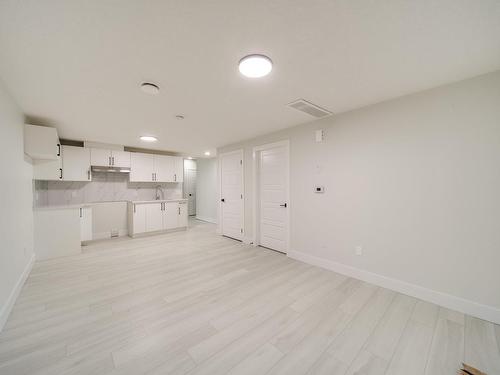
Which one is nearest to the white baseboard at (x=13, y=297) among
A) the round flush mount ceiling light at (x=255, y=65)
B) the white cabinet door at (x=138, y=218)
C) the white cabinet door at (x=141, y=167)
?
the white cabinet door at (x=138, y=218)

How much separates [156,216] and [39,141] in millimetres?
2834

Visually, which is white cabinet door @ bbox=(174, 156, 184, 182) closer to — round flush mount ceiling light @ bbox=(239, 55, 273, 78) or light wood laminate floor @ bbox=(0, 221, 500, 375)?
light wood laminate floor @ bbox=(0, 221, 500, 375)

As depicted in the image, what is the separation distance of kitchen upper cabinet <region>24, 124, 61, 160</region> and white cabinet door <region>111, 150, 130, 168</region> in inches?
68.7

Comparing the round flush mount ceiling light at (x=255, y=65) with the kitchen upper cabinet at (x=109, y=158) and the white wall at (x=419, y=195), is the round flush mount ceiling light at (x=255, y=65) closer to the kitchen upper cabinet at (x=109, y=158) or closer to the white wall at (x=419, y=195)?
the white wall at (x=419, y=195)

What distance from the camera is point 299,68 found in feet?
6.08

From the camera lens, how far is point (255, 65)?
5.68 ft

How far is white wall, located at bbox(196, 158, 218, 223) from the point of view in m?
7.16

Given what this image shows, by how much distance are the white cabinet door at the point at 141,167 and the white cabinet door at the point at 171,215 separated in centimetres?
92

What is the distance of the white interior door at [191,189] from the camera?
26.2ft

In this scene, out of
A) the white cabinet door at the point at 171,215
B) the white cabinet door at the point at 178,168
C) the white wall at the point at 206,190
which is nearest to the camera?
the white cabinet door at the point at 171,215

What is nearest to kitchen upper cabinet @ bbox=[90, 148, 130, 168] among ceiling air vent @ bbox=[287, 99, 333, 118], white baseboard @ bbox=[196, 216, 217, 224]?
white baseboard @ bbox=[196, 216, 217, 224]

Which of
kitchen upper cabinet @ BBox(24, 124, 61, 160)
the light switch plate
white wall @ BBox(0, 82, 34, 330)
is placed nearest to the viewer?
white wall @ BBox(0, 82, 34, 330)

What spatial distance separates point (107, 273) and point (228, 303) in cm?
205

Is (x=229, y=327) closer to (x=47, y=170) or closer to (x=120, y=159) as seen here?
(x=47, y=170)
